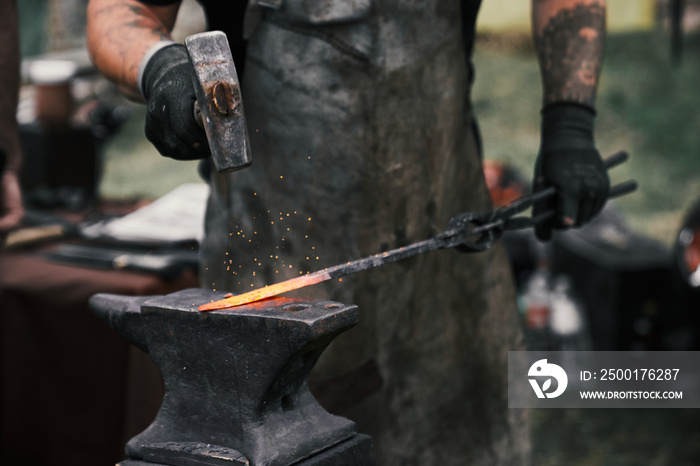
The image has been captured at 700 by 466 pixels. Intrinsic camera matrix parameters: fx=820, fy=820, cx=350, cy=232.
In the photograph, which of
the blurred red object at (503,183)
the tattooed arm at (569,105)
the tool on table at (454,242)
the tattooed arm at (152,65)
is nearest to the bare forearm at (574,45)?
the tattooed arm at (569,105)

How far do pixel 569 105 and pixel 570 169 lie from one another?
A: 16cm

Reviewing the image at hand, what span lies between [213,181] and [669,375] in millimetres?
2993

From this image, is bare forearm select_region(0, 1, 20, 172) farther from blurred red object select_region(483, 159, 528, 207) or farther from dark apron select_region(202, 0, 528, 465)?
blurred red object select_region(483, 159, 528, 207)

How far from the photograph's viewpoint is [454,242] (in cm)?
149

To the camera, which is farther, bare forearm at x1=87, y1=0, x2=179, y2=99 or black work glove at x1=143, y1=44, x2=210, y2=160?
A: bare forearm at x1=87, y1=0, x2=179, y2=99

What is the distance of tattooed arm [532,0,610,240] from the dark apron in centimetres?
19

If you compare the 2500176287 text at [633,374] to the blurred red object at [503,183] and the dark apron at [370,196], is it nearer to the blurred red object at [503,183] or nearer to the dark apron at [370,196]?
the blurred red object at [503,183]

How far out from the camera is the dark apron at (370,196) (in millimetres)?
1525

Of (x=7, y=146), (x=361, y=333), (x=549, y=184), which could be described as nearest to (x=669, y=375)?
(x=549, y=184)

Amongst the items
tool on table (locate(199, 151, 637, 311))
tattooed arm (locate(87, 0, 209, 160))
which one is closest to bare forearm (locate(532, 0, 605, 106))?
tool on table (locate(199, 151, 637, 311))

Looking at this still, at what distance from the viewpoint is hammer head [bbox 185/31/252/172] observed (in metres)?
1.09

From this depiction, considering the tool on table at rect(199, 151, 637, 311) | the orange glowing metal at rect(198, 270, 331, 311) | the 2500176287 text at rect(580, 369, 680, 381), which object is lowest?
the 2500176287 text at rect(580, 369, 680, 381)

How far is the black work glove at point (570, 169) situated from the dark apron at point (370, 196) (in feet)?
0.60

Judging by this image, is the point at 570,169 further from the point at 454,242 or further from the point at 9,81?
the point at 9,81
